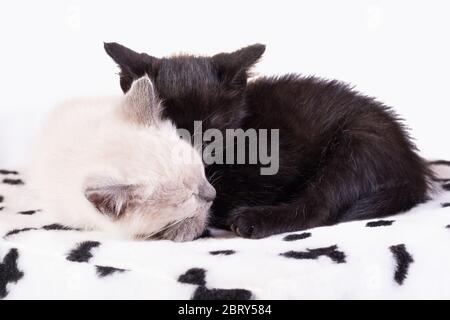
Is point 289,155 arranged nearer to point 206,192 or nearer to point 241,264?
point 206,192

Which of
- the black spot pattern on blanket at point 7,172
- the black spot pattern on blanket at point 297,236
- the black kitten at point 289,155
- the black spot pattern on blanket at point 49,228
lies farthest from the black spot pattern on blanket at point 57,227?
the black spot pattern on blanket at point 7,172

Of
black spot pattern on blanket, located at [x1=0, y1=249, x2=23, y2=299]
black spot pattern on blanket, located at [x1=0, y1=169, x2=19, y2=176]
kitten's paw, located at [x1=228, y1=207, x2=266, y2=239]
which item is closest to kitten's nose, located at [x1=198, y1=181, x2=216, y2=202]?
kitten's paw, located at [x1=228, y1=207, x2=266, y2=239]

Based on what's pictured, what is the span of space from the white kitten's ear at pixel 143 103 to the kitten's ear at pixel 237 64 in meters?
0.30

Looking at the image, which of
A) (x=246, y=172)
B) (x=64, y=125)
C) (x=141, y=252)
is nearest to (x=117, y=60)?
(x=64, y=125)

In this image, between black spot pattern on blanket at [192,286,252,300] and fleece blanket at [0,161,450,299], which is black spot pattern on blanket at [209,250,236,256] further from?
black spot pattern on blanket at [192,286,252,300]

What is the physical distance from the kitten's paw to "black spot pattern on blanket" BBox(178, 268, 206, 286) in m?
0.36

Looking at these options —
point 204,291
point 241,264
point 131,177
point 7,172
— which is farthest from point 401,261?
point 7,172

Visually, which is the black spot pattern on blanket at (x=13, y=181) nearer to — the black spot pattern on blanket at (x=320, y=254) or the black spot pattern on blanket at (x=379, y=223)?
the black spot pattern on blanket at (x=320, y=254)

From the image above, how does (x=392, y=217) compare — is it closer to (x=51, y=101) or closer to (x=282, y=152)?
(x=282, y=152)

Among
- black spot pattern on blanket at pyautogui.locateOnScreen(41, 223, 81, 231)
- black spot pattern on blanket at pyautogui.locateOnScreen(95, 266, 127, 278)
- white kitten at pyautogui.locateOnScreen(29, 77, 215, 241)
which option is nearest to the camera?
black spot pattern on blanket at pyautogui.locateOnScreen(95, 266, 127, 278)

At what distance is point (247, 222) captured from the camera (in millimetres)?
1952

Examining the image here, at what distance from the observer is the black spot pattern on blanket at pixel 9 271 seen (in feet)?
5.88

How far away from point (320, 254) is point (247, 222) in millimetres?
332

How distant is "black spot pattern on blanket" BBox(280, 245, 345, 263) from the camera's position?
1675mm
